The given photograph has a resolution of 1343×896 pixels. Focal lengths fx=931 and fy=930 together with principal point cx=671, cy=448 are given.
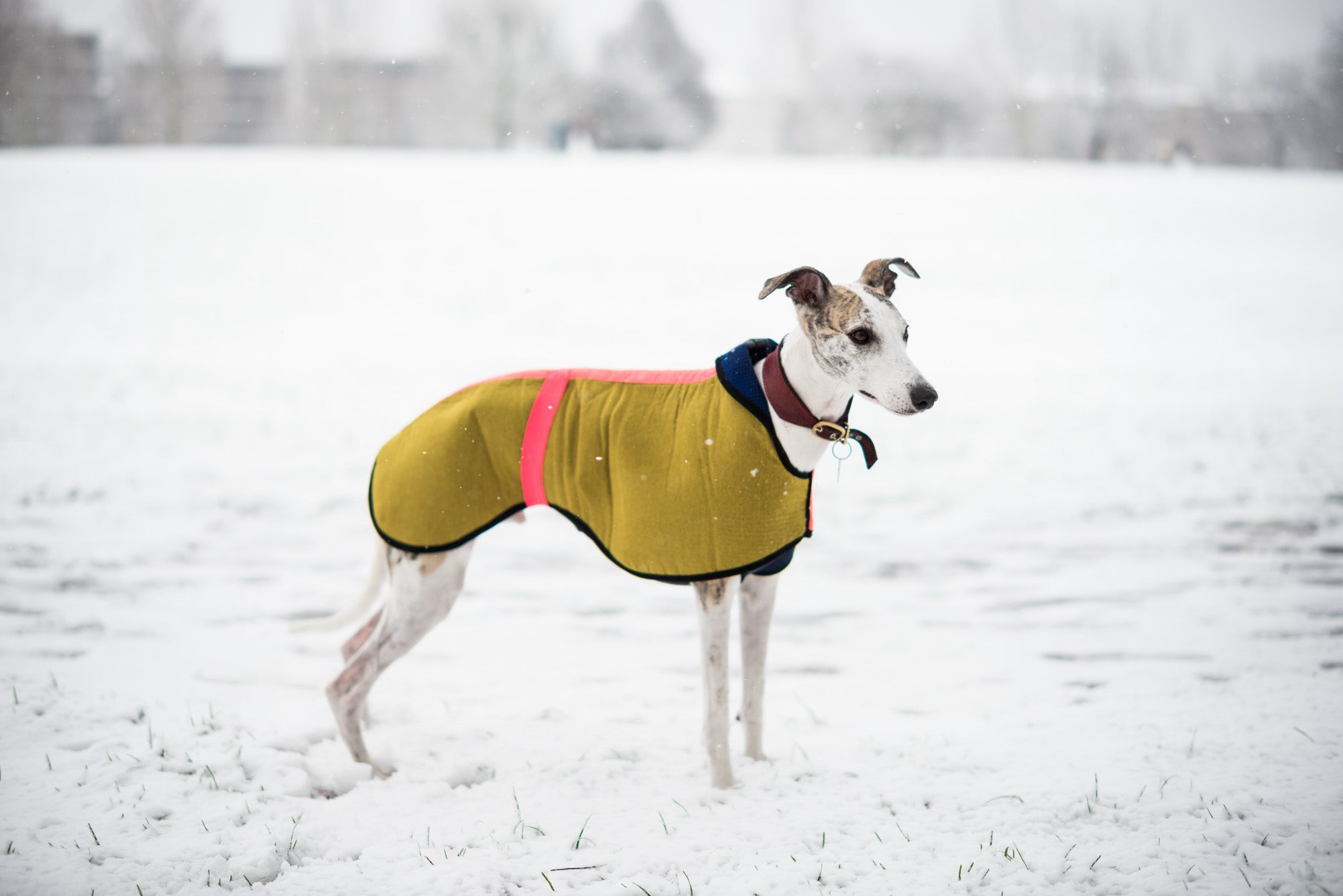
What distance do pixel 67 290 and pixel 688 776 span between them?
16181 millimetres

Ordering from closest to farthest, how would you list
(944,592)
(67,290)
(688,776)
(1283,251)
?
(688,776) → (944,592) → (67,290) → (1283,251)

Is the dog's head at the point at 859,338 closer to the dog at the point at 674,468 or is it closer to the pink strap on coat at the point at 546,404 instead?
the dog at the point at 674,468

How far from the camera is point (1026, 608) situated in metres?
5.54

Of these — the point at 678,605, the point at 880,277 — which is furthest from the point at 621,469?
the point at 678,605

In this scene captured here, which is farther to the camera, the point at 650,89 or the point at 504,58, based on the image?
the point at 650,89

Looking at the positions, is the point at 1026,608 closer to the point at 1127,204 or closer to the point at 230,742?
the point at 230,742

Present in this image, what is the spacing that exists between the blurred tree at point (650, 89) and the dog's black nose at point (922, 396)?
3156 centimetres

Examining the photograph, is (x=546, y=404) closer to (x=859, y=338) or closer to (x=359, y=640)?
(x=859, y=338)

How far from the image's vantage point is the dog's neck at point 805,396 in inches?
122

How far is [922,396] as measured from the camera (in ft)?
9.36

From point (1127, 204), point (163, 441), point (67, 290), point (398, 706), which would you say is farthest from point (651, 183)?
point (398, 706)

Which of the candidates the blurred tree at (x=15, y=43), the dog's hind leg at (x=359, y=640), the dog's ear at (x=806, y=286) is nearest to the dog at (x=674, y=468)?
the dog's ear at (x=806, y=286)

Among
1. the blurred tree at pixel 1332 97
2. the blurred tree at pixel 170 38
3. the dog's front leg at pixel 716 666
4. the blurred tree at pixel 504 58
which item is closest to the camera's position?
the dog's front leg at pixel 716 666

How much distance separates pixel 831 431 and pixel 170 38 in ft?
99.7
